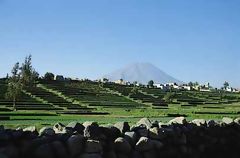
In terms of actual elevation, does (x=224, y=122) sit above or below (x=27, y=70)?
below

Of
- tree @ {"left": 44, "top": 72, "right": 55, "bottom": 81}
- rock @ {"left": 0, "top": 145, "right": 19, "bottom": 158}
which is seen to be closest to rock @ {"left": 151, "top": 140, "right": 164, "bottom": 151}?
rock @ {"left": 0, "top": 145, "right": 19, "bottom": 158}

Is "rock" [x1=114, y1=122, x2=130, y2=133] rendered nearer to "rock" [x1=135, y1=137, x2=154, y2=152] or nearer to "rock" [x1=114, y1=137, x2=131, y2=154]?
"rock" [x1=135, y1=137, x2=154, y2=152]

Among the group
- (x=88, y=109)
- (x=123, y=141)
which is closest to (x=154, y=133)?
(x=123, y=141)

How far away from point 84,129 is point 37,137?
1.38 meters

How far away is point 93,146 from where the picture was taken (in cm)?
900

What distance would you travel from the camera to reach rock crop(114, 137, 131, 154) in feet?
31.8

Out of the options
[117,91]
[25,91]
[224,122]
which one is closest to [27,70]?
[25,91]

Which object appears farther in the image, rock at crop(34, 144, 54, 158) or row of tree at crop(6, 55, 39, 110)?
row of tree at crop(6, 55, 39, 110)

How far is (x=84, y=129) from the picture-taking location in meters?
9.58

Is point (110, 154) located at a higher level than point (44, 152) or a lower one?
lower

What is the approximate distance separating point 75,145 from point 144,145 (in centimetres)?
213

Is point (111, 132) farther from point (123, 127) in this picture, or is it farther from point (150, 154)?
point (150, 154)

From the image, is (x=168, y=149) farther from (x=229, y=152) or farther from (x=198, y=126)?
(x=229, y=152)

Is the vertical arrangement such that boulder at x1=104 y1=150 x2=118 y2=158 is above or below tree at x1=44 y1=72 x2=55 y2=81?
below
